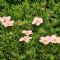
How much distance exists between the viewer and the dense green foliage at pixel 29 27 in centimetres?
429

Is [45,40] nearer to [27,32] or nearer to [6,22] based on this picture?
[27,32]

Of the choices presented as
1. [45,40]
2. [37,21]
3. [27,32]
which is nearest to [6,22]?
[27,32]

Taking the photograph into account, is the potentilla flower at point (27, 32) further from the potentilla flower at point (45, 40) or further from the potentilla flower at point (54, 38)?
the potentilla flower at point (54, 38)

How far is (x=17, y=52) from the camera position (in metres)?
4.34

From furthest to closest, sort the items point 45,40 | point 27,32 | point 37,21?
point 37,21
point 27,32
point 45,40

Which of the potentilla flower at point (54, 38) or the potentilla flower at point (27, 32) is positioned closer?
the potentilla flower at point (54, 38)

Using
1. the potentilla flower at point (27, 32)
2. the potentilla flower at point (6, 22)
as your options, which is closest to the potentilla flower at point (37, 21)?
the potentilla flower at point (27, 32)

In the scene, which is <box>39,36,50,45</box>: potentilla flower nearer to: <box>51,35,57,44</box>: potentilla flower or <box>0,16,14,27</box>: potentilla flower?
<box>51,35,57,44</box>: potentilla flower

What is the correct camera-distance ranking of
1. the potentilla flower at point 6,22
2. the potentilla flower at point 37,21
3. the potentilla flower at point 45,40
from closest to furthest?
1. the potentilla flower at point 45,40
2. the potentilla flower at point 6,22
3. the potentilla flower at point 37,21

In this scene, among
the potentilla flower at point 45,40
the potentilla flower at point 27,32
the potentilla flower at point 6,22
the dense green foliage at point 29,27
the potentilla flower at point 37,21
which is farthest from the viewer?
the potentilla flower at point 37,21

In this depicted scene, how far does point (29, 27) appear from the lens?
15.8 feet

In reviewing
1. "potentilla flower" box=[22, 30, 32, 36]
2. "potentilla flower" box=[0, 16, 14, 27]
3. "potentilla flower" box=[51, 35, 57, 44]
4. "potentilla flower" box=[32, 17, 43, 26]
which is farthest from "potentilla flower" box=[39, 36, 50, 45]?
"potentilla flower" box=[0, 16, 14, 27]

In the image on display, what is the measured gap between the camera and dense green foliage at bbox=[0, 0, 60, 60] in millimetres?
4289

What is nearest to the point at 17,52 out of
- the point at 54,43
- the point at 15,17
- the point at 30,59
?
the point at 30,59
